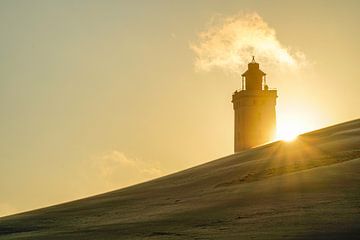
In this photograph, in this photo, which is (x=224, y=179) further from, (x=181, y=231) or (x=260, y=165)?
(x=181, y=231)

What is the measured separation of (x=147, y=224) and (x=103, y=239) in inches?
63.6

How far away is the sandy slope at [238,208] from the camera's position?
1286 cm

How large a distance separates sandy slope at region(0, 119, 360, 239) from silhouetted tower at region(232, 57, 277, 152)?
161 ft

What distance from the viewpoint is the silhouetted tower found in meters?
74.8

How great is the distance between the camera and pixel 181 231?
1376 centimetres

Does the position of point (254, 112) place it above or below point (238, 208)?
above

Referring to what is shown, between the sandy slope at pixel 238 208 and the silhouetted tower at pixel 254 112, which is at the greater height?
the silhouetted tower at pixel 254 112

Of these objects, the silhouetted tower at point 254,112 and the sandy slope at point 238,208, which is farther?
the silhouetted tower at point 254,112

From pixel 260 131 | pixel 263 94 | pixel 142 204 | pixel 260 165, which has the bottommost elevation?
pixel 142 204

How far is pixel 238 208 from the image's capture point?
15.5 m

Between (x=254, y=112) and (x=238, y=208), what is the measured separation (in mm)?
60858

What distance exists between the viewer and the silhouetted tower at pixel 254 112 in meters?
74.8

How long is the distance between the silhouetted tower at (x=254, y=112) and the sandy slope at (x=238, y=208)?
49.1 metres

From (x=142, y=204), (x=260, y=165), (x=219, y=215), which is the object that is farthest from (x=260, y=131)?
(x=219, y=215)
